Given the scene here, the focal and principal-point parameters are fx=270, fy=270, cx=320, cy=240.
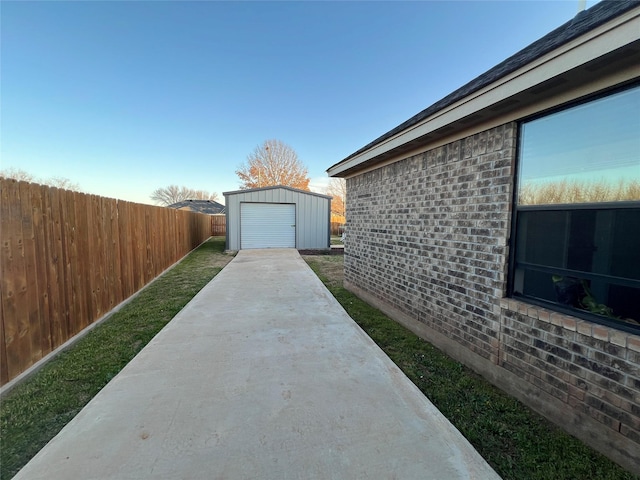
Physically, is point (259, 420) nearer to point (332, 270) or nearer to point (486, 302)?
point (486, 302)

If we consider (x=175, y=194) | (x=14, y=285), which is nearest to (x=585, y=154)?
(x=14, y=285)

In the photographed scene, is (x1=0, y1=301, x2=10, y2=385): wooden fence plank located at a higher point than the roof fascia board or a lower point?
lower

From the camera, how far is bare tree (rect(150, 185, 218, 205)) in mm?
51800

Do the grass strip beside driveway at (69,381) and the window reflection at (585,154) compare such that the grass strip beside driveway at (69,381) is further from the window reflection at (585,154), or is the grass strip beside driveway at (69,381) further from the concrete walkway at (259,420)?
the window reflection at (585,154)

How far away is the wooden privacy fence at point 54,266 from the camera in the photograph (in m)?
2.53

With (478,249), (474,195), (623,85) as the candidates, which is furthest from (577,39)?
(478,249)

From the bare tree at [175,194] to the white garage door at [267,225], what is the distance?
41.8 m

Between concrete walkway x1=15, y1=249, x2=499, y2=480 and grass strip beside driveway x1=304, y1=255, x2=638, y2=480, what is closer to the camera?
concrete walkway x1=15, y1=249, x2=499, y2=480

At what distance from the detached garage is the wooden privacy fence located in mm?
7370

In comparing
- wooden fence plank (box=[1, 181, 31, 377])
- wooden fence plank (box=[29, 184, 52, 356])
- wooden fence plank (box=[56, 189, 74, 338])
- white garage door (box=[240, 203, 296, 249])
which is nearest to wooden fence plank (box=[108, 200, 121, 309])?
wooden fence plank (box=[56, 189, 74, 338])

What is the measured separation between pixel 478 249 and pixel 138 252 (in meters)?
6.58

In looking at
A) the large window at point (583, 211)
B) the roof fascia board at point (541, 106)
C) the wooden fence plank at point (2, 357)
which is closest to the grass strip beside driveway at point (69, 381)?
the wooden fence plank at point (2, 357)

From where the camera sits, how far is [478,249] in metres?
2.92

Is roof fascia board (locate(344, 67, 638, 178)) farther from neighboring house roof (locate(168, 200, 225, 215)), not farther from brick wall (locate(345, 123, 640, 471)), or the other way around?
neighboring house roof (locate(168, 200, 225, 215))
